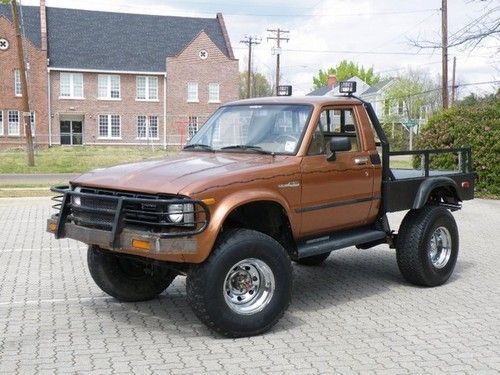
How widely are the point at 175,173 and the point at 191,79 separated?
48.3 meters

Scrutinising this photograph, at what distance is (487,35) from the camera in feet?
56.6

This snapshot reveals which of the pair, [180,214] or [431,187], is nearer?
[180,214]

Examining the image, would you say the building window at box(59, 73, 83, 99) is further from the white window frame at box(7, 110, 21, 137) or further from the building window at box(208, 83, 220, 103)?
the building window at box(208, 83, 220, 103)

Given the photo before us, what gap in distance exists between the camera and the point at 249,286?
5707 mm

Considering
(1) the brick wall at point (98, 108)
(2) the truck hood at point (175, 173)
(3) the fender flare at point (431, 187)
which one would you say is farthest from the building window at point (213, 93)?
(2) the truck hood at point (175, 173)

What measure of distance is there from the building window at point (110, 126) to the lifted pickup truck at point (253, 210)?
1789 inches

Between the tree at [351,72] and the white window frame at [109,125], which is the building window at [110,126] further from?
the tree at [351,72]

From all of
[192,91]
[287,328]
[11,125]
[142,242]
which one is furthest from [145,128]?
[142,242]

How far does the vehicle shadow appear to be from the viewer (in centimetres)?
612

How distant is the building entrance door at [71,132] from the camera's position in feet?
167

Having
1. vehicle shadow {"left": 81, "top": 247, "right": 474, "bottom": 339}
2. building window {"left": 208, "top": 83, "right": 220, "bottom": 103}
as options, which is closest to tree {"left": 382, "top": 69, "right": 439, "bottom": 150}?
building window {"left": 208, "top": 83, "right": 220, "bottom": 103}

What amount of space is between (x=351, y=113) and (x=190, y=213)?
264cm

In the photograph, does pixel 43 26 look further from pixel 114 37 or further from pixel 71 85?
pixel 114 37

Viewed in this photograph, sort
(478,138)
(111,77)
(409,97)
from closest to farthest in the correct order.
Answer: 1. (478,138)
2. (111,77)
3. (409,97)
